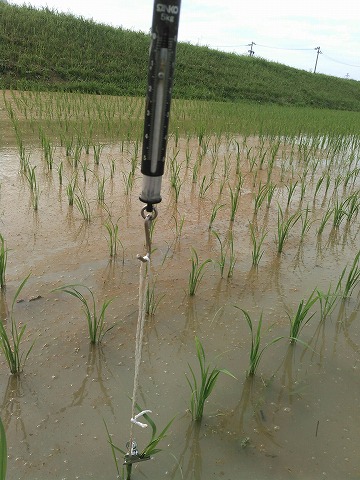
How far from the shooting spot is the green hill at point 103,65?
9.66 m

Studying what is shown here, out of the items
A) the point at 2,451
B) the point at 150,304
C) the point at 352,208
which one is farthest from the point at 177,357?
the point at 352,208

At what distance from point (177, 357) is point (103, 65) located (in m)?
11.2

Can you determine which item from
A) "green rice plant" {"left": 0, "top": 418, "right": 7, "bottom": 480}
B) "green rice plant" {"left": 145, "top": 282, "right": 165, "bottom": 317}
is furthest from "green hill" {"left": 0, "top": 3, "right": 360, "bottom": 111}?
"green rice plant" {"left": 0, "top": 418, "right": 7, "bottom": 480}

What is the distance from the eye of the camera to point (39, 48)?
10.4m

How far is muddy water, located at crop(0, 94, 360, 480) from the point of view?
1226 millimetres

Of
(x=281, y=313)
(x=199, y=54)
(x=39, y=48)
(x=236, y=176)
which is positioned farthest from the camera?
(x=199, y=54)

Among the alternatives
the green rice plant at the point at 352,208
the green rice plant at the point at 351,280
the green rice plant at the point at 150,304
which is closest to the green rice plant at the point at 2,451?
the green rice plant at the point at 150,304

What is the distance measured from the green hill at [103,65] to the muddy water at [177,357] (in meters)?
6.65

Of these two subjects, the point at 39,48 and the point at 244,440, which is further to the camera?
the point at 39,48

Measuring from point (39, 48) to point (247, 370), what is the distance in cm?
1110

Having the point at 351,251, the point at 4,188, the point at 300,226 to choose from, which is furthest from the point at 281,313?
the point at 4,188

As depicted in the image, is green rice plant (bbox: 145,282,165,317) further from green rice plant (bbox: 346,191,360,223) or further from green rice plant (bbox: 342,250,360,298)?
green rice plant (bbox: 346,191,360,223)

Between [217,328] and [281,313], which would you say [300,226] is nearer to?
[281,313]

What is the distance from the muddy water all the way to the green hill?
6645 millimetres
